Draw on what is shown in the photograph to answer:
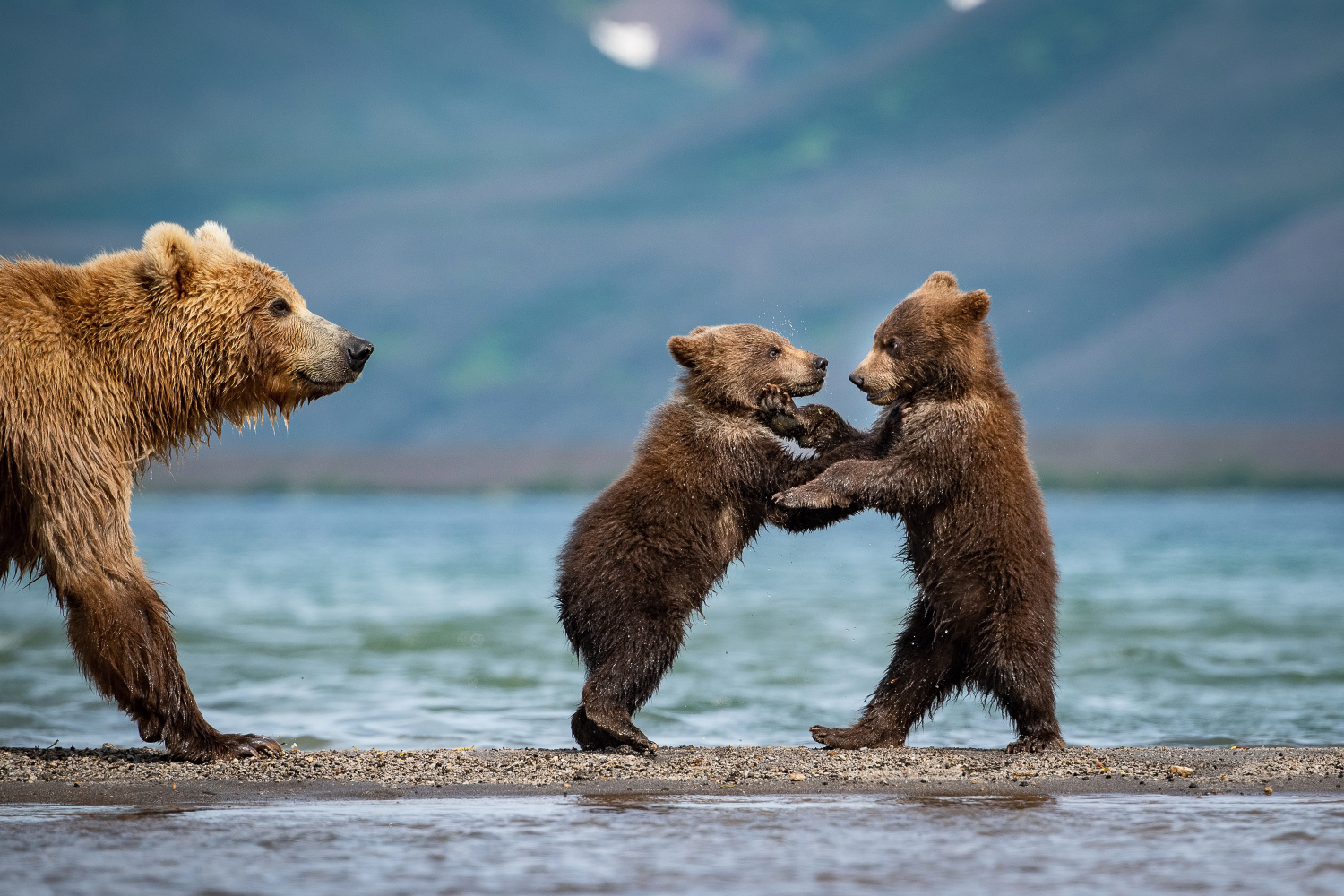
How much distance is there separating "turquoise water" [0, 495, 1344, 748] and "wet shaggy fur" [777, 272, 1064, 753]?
0.71 meters

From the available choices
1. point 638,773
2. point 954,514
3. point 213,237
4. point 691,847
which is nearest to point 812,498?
point 954,514

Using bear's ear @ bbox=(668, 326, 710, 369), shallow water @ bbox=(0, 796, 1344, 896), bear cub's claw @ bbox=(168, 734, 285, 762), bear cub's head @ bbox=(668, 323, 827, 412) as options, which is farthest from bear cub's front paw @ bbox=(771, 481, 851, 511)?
bear cub's claw @ bbox=(168, 734, 285, 762)

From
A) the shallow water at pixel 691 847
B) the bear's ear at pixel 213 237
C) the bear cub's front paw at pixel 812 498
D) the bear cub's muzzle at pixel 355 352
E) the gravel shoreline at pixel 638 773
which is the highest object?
the bear's ear at pixel 213 237

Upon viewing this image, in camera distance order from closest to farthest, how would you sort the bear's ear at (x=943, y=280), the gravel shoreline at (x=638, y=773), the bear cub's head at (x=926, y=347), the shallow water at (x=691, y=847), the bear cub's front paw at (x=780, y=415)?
the shallow water at (x=691, y=847)
the gravel shoreline at (x=638, y=773)
the bear cub's head at (x=926, y=347)
the bear's ear at (x=943, y=280)
the bear cub's front paw at (x=780, y=415)

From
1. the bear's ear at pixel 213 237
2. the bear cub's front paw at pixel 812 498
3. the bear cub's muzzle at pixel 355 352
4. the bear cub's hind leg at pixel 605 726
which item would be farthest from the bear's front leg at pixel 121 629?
the bear cub's front paw at pixel 812 498

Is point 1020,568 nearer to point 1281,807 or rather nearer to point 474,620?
point 1281,807

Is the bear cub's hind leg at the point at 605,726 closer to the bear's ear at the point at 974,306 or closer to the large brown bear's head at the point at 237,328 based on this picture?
the large brown bear's head at the point at 237,328

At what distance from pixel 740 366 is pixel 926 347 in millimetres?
1141

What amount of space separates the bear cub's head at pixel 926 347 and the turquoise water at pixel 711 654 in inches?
69.6

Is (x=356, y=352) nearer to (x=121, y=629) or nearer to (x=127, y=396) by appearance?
(x=127, y=396)

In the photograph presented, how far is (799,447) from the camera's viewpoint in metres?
7.61

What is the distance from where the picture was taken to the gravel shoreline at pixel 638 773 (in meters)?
5.61

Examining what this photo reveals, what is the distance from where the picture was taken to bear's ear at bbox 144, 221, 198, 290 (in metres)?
6.31

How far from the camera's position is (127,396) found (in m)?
6.23
